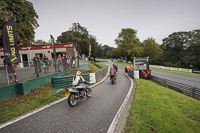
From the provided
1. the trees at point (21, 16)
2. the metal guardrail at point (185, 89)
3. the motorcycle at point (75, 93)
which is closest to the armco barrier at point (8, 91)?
the motorcycle at point (75, 93)

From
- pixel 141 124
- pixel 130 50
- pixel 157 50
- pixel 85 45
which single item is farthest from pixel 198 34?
pixel 141 124

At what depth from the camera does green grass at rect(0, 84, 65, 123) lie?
383 centimetres

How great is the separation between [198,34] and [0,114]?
6116 centimetres

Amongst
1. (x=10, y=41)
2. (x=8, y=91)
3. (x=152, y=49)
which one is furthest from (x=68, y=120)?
(x=152, y=49)

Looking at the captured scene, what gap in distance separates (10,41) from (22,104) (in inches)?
182

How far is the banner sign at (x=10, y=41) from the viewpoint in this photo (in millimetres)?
6145

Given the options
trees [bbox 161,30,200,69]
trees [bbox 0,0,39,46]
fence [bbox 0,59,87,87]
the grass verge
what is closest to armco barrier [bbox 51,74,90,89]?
the grass verge

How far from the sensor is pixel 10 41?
20.6 feet

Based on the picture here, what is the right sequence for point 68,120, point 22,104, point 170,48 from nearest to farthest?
point 68,120, point 22,104, point 170,48

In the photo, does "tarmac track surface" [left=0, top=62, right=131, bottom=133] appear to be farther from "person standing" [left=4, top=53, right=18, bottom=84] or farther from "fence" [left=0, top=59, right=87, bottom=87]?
"person standing" [left=4, top=53, right=18, bottom=84]

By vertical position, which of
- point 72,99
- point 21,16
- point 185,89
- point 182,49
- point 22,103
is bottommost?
point 185,89

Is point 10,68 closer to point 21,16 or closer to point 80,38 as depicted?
point 21,16

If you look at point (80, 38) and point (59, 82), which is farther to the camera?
point (80, 38)

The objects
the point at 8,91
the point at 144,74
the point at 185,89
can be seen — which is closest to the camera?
the point at 8,91
